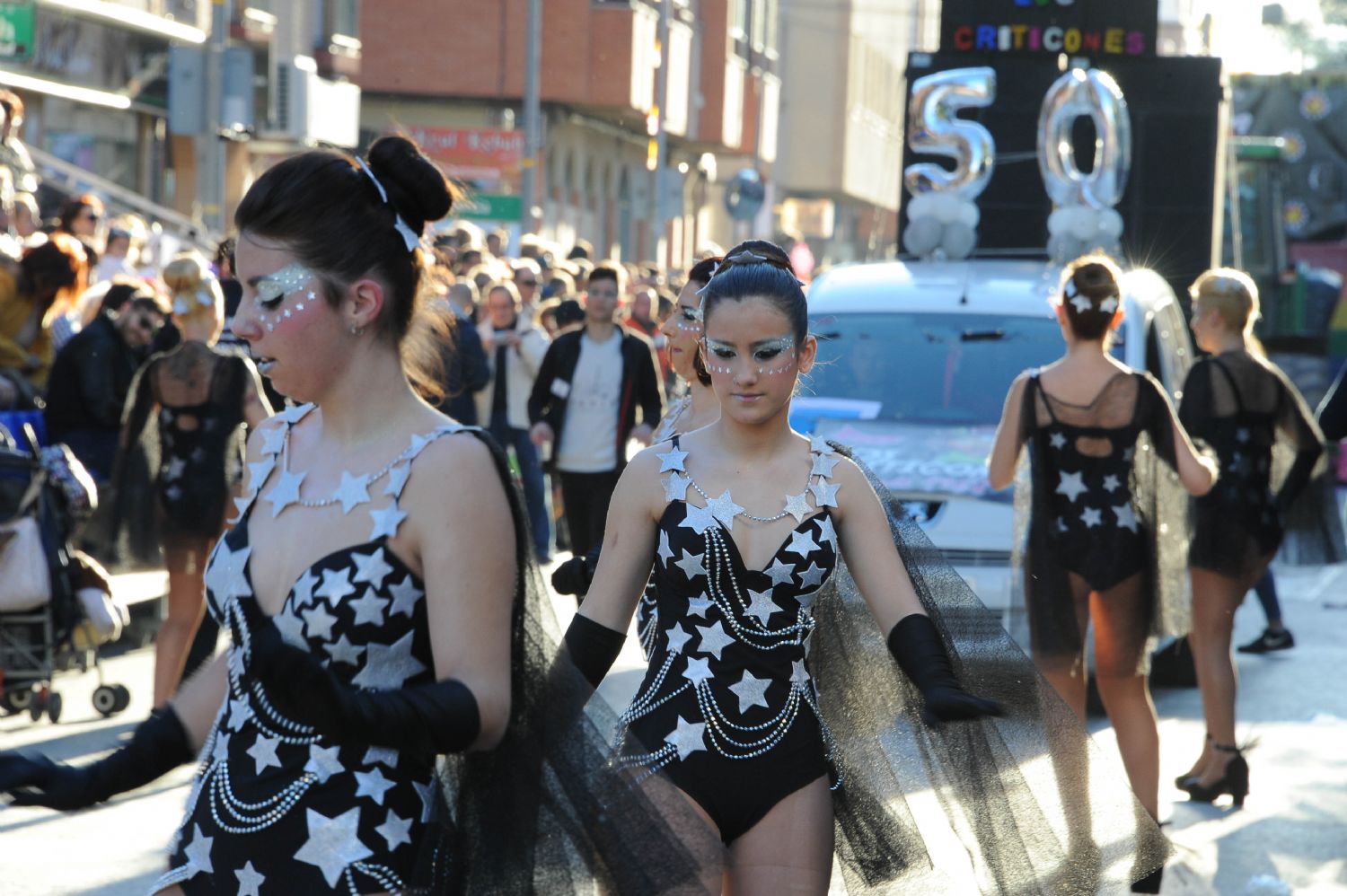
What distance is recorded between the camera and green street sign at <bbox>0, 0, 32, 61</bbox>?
76.4 feet

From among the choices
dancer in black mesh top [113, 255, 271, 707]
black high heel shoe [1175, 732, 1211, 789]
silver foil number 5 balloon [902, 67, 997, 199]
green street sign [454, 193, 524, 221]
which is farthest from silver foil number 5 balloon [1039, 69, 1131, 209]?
green street sign [454, 193, 524, 221]

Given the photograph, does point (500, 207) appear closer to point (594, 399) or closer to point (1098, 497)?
point (594, 399)

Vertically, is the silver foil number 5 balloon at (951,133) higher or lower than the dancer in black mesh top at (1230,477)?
higher

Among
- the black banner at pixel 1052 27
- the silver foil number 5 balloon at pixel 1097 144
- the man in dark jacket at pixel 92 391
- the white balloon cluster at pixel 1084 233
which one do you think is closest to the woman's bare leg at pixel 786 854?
the man in dark jacket at pixel 92 391

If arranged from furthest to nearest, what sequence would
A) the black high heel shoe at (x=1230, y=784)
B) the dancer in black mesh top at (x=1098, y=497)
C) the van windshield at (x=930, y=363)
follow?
the van windshield at (x=930, y=363) < the black high heel shoe at (x=1230, y=784) < the dancer in black mesh top at (x=1098, y=497)

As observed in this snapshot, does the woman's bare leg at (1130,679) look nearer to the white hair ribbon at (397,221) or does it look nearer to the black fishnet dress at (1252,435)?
the black fishnet dress at (1252,435)

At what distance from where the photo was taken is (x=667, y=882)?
117 inches

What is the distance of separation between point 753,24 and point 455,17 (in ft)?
56.7

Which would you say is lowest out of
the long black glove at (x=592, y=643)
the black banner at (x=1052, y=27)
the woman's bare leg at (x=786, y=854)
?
the woman's bare leg at (x=786, y=854)

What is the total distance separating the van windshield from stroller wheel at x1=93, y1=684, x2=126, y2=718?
351 centimetres

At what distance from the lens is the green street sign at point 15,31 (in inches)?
917

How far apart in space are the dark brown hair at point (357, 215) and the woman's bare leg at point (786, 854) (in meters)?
1.34

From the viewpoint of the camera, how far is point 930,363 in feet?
34.7

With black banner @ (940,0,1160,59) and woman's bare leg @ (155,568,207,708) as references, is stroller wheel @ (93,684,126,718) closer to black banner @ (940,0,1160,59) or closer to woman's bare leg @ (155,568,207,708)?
woman's bare leg @ (155,568,207,708)
